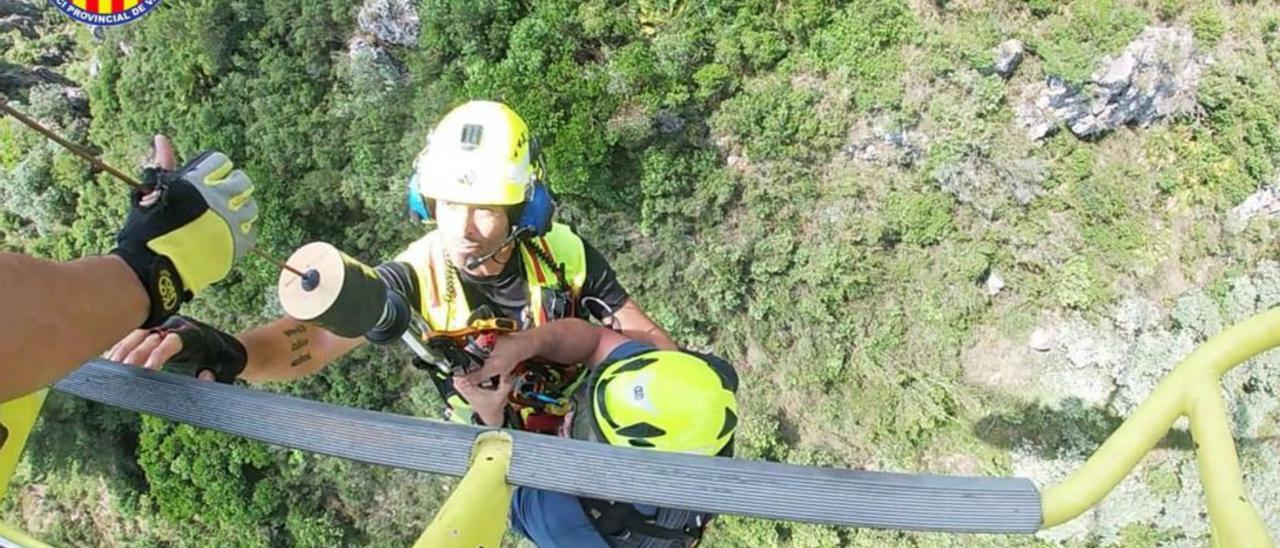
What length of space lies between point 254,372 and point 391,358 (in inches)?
260

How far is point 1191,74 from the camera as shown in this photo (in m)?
5.99

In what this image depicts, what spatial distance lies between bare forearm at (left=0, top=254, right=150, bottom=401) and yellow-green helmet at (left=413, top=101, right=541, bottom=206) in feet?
3.32

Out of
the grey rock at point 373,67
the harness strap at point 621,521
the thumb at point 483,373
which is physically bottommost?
the grey rock at point 373,67

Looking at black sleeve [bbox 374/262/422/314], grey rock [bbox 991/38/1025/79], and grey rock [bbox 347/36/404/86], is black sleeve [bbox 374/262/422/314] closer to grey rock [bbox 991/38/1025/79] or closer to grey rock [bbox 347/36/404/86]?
grey rock [bbox 991/38/1025/79]

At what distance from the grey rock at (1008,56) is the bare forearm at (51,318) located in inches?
246

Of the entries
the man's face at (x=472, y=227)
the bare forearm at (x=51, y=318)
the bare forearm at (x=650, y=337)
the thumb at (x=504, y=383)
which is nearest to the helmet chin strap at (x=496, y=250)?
the man's face at (x=472, y=227)

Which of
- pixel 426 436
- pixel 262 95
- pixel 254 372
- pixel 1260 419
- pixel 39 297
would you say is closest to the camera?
pixel 39 297

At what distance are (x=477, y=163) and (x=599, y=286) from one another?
726 millimetres

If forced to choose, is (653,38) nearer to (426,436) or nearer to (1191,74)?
(1191,74)

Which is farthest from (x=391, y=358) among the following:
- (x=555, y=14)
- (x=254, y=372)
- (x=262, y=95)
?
(x=254, y=372)

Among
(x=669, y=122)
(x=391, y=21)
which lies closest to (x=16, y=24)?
(x=391, y=21)

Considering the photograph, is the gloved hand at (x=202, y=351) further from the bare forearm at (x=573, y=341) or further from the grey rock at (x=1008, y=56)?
the grey rock at (x=1008, y=56)

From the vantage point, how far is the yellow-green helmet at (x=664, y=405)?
2.08 metres

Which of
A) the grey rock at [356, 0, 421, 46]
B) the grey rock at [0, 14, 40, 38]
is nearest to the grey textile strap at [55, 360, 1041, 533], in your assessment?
the grey rock at [356, 0, 421, 46]
